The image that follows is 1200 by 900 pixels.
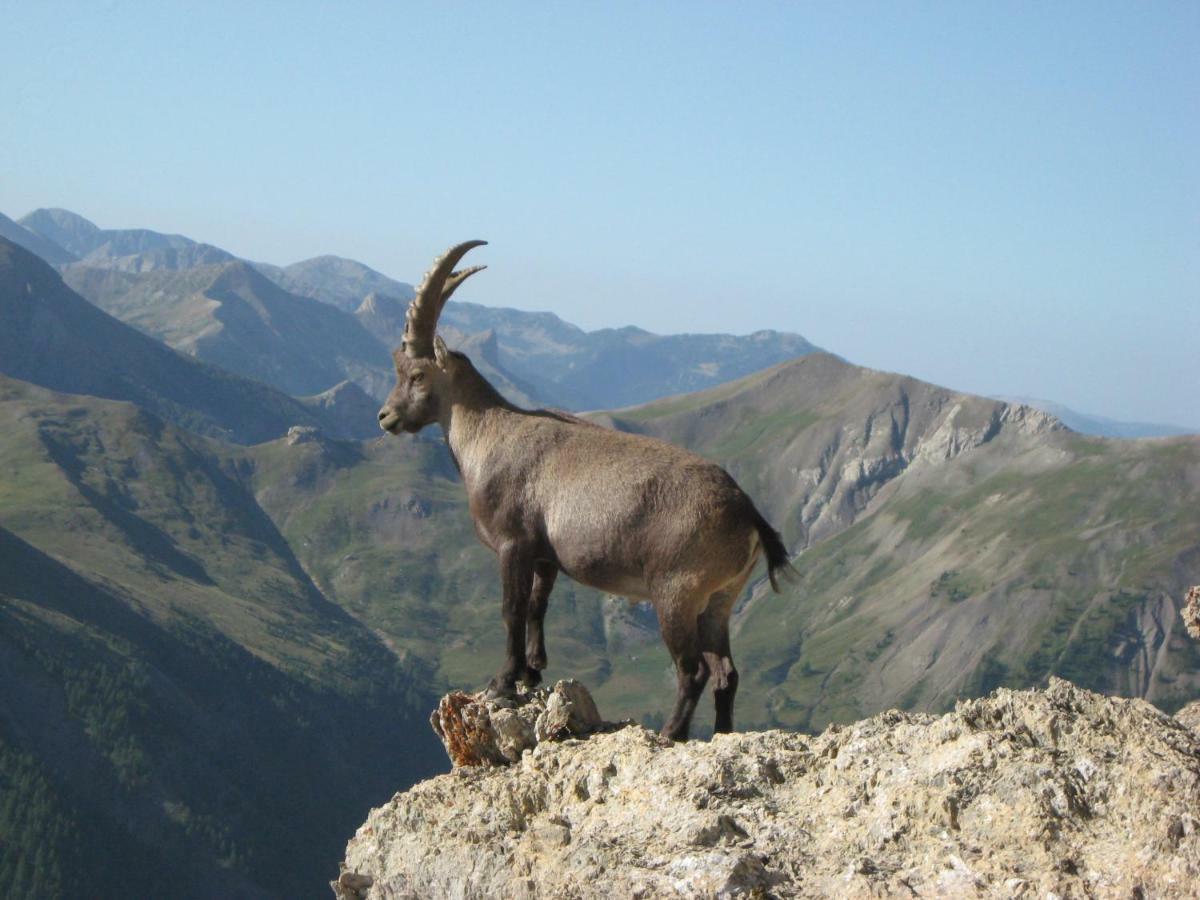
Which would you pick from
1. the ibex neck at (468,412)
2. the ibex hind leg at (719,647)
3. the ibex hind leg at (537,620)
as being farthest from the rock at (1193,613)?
the ibex neck at (468,412)

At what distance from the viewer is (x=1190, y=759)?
11.0 meters

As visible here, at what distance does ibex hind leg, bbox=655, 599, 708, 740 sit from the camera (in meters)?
17.7

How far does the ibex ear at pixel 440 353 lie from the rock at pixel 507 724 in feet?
18.5

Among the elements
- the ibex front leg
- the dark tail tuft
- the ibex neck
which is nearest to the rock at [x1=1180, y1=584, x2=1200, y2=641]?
the dark tail tuft

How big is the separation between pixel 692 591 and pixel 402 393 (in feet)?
21.6

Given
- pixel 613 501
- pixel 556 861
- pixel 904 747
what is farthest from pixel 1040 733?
pixel 613 501

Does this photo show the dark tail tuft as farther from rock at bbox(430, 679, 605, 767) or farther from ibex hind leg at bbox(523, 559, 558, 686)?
ibex hind leg at bbox(523, 559, 558, 686)

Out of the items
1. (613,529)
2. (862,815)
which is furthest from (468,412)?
(862,815)

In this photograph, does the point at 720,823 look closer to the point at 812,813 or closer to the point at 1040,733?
the point at 812,813

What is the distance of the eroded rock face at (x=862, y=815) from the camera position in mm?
10641

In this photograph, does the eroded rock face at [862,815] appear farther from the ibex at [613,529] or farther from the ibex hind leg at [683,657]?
the ibex at [613,529]

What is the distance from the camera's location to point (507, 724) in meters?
17.5

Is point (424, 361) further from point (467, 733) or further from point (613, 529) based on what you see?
point (467, 733)

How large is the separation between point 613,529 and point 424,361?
5211 mm
